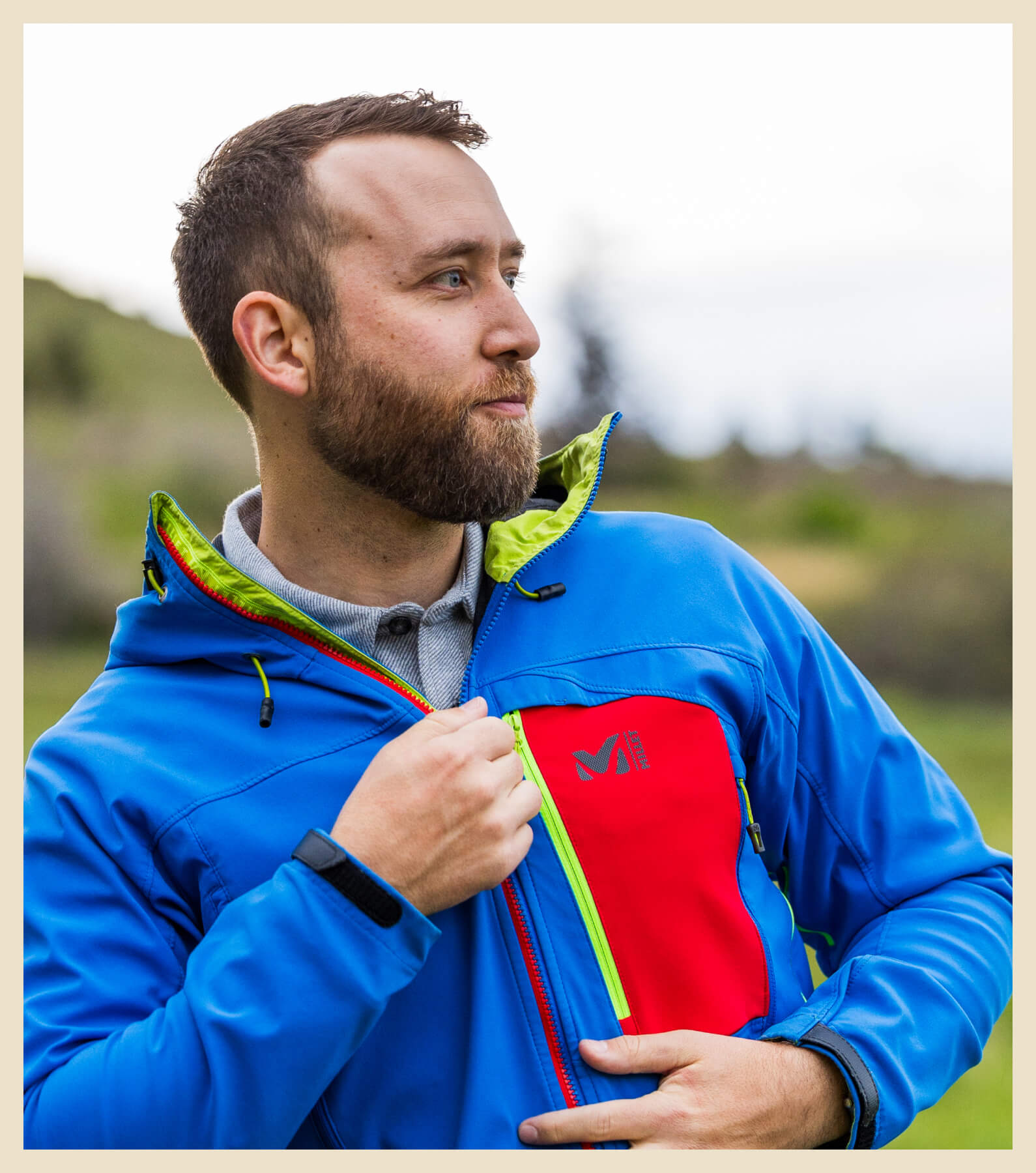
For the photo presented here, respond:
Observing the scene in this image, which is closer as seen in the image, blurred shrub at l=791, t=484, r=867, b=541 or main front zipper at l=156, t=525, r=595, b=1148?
main front zipper at l=156, t=525, r=595, b=1148

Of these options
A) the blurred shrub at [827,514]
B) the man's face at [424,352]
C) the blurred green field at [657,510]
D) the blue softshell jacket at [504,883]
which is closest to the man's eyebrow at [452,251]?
the man's face at [424,352]

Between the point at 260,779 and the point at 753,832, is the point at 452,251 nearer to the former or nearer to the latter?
the point at 260,779

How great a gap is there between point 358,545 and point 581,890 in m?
0.85

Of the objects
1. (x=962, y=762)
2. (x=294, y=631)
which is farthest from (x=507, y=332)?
(x=962, y=762)

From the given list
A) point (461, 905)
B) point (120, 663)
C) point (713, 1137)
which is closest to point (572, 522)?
point (461, 905)

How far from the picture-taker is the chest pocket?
191 centimetres

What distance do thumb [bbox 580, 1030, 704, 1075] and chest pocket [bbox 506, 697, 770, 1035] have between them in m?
0.05

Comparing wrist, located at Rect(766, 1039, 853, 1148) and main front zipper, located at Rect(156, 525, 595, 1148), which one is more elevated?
main front zipper, located at Rect(156, 525, 595, 1148)

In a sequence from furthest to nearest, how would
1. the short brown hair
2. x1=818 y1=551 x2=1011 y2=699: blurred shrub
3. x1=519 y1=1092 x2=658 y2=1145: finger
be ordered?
x1=818 y1=551 x2=1011 y2=699: blurred shrub
the short brown hair
x1=519 y1=1092 x2=658 y2=1145: finger

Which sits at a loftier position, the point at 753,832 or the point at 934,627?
the point at 753,832

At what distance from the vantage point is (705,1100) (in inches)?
71.9

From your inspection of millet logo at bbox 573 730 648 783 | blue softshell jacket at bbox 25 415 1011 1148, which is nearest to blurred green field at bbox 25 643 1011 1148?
blue softshell jacket at bbox 25 415 1011 1148

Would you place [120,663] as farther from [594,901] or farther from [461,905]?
[594,901]

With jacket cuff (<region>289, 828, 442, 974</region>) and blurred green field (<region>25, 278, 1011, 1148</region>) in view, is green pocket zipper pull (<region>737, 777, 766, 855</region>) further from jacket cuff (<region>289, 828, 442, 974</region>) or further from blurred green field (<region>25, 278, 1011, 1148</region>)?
blurred green field (<region>25, 278, 1011, 1148</region>)
